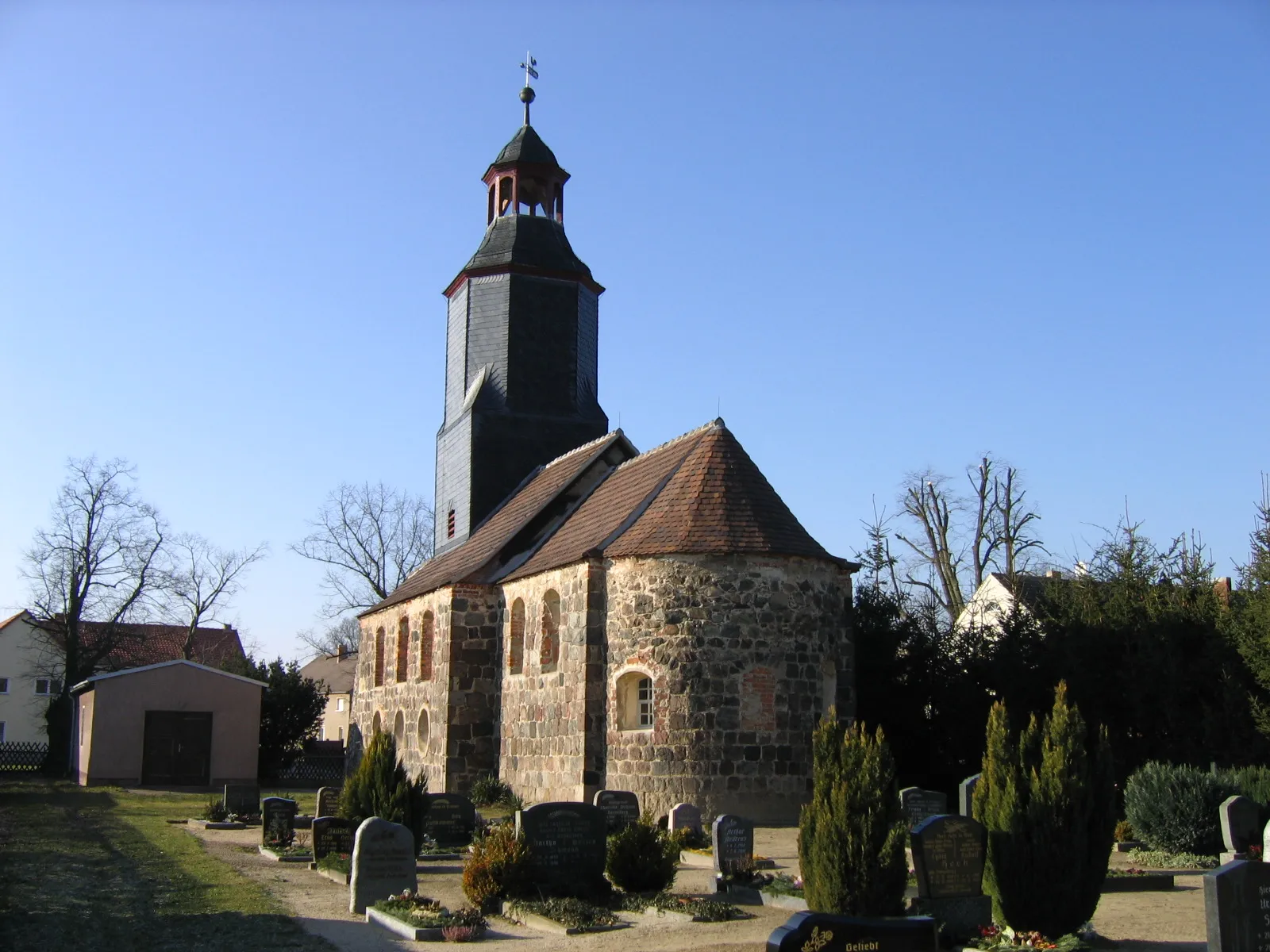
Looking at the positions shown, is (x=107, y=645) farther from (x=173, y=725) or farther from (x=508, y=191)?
(x=508, y=191)

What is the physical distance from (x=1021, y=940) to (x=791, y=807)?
10.00m

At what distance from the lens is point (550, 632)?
2291 centimetres

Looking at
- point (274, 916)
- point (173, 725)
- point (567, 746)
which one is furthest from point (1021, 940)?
point (173, 725)

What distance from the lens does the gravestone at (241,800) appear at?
2100 centimetres

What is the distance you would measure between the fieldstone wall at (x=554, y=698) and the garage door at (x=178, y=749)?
12.8m

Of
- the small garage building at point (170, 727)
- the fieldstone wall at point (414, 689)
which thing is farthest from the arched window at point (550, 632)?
the small garage building at point (170, 727)

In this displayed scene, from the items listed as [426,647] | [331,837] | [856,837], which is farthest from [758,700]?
[426,647]

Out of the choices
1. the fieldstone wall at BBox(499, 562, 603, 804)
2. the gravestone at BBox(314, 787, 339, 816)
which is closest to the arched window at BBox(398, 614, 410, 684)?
the fieldstone wall at BBox(499, 562, 603, 804)

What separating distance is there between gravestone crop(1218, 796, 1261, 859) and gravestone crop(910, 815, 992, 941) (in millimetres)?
Result: 5983

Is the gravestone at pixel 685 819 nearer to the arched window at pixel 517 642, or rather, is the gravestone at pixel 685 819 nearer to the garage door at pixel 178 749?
the arched window at pixel 517 642

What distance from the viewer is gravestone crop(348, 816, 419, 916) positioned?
11.8 metres

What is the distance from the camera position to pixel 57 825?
20.4 meters

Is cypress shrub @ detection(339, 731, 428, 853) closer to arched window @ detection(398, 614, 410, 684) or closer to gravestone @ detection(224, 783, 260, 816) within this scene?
gravestone @ detection(224, 783, 260, 816)

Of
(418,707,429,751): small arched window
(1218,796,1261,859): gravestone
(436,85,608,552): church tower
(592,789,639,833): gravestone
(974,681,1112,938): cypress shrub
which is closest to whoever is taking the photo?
(974,681,1112,938): cypress shrub
